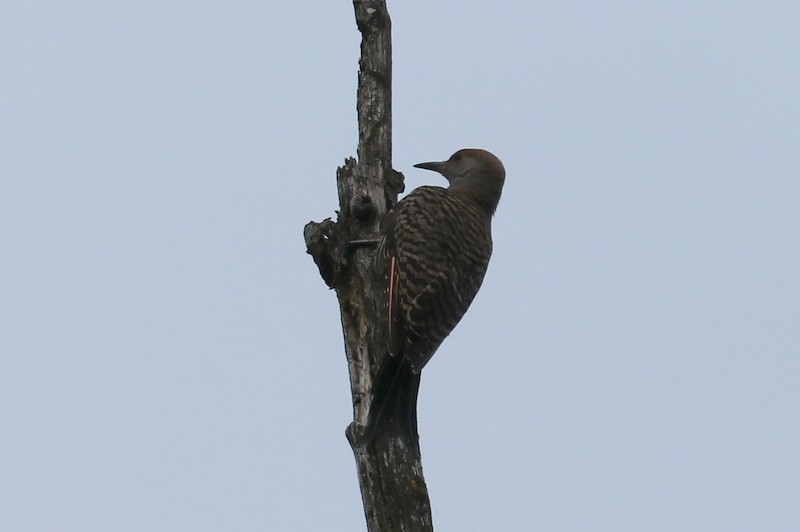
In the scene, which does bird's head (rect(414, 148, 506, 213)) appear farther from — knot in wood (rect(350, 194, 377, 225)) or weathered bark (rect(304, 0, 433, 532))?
knot in wood (rect(350, 194, 377, 225))

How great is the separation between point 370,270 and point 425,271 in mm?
427

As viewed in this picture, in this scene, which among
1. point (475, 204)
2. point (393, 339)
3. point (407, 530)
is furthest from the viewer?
point (475, 204)

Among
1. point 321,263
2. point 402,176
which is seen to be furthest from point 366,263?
point 402,176

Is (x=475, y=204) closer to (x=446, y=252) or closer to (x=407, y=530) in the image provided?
(x=446, y=252)

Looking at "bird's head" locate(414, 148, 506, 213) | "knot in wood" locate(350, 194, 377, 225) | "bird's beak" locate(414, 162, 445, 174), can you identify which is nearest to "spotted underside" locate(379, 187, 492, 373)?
"knot in wood" locate(350, 194, 377, 225)

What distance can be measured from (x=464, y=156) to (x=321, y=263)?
1883mm

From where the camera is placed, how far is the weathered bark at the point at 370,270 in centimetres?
583

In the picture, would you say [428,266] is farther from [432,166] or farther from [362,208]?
[432,166]

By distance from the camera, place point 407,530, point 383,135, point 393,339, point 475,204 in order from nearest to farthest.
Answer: point 407,530, point 393,339, point 383,135, point 475,204

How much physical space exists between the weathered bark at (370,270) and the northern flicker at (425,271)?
8cm

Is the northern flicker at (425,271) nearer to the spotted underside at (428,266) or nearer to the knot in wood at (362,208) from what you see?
the spotted underside at (428,266)

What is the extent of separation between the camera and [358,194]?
21.7 ft

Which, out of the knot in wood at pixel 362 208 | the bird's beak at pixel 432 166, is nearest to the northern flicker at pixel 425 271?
the knot in wood at pixel 362 208

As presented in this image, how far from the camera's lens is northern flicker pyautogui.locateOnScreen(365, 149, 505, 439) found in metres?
6.16
